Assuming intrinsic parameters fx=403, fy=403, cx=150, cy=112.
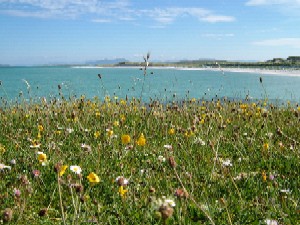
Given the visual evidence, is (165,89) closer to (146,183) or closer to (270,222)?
(146,183)

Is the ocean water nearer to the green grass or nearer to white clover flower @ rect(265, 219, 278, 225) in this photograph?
the green grass

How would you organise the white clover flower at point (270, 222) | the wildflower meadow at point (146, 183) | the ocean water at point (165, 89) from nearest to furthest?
the white clover flower at point (270, 222) < the wildflower meadow at point (146, 183) < the ocean water at point (165, 89)

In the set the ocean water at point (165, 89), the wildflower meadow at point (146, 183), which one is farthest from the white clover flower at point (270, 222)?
the ocean water at point (165, 89)

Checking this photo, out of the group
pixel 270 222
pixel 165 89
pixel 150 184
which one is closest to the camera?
pixel 270 222

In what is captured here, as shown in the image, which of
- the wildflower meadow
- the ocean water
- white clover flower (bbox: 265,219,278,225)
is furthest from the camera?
the ocean water

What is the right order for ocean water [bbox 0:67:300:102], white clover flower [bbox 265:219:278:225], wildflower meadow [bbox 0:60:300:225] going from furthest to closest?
ocean water [bbox 0:67:300:102] < wildflower meadow [bbox 0:60:300:225] < white clover flower [bbox 265:219:278:225]

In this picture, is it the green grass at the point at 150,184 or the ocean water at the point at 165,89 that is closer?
the green grass at the point at 150,184

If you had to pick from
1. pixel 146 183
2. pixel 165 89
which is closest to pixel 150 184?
pixel 146 183

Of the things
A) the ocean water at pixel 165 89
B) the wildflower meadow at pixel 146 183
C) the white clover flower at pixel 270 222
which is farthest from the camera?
the ocean water at pixel 165 89

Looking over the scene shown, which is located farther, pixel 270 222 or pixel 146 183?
pixel 146 183

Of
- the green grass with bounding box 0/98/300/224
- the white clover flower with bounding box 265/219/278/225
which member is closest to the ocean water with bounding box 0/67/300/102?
the green grass with bounding box 0/98/300/224

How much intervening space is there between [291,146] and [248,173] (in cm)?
80

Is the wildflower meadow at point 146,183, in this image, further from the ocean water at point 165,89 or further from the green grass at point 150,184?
the ocean water at point 165,89

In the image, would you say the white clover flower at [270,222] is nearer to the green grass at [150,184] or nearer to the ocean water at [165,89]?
the green grass at [150,184]
